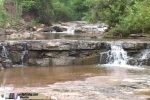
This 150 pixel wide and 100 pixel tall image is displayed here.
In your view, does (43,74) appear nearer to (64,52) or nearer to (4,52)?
(64,52)

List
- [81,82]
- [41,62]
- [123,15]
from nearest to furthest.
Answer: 1. [81,82]
2. [41,62]
3. [123,15]

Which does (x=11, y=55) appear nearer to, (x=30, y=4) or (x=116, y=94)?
(x=116, y=94)

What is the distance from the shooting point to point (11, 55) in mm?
20500

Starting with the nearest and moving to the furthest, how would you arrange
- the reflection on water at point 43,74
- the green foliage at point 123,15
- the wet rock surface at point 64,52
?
the reflection on water at point 43,74, the wet rock surface at point 64,52, the green foliage at point 123,15

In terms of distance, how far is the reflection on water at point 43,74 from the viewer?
14.9 m

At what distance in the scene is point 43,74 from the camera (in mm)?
16797

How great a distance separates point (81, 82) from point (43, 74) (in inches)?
114

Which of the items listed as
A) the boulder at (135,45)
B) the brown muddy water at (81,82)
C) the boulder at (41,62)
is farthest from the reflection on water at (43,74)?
the boulder at (135,45)

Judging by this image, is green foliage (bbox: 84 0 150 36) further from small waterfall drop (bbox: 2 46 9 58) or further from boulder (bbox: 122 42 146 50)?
small waterfall drop (bbox: 2 46 9 58)

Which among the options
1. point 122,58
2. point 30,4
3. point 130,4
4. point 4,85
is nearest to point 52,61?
point 122,58

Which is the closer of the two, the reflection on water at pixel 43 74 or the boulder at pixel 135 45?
the reflection on water at pixel 43 74

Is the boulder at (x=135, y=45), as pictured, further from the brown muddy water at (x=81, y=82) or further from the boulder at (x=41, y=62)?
the boulder at (x=41, y=62)

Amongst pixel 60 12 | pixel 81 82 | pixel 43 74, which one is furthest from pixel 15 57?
pixel 60 12

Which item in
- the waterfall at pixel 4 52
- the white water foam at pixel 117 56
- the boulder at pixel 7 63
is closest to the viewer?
the boulder at pixel 7 63
